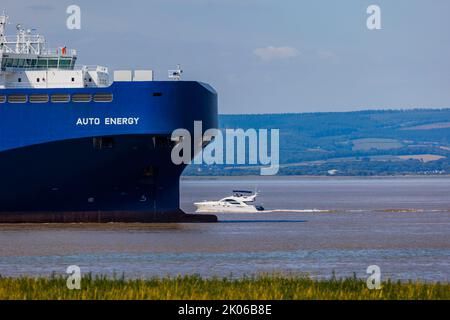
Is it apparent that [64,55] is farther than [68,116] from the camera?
Yes

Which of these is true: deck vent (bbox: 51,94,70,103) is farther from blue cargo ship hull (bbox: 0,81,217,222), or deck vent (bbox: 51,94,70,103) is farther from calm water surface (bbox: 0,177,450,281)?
calm water surface (bbox: 0,177,450,281)

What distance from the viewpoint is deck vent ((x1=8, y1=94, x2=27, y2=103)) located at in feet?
196

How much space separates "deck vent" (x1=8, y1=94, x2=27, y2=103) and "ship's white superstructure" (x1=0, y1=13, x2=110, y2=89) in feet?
4.38

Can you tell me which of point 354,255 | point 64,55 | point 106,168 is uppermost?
point 64,55

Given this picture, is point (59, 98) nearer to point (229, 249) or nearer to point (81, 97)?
point (81, 97)

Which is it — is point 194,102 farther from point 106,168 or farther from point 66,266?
point 66,266

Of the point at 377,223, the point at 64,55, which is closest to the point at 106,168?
the point at 64,55

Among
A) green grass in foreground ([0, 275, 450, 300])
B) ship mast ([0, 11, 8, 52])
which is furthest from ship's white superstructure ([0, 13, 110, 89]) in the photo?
green grass in foreground ([0, 275, 450, 300])

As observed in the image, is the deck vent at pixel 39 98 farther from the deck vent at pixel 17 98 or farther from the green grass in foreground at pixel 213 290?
the green grass in foreground at pixel 213 290

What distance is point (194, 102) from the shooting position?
6038 cm

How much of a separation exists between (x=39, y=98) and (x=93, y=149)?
11.9 feet

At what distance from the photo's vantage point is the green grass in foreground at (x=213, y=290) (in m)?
28.3

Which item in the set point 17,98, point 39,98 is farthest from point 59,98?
point 17,98
